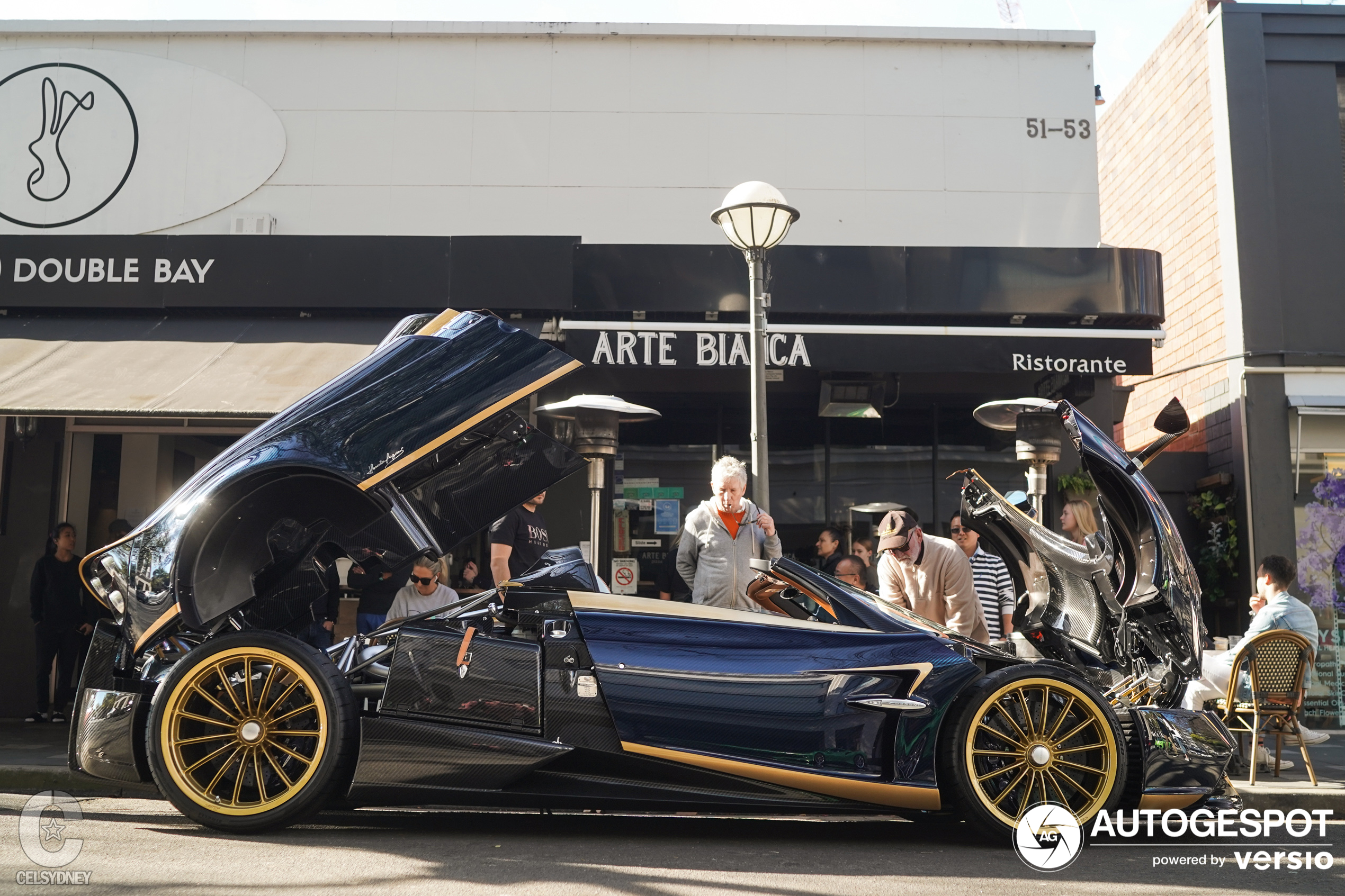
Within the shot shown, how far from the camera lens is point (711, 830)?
4.86 meters

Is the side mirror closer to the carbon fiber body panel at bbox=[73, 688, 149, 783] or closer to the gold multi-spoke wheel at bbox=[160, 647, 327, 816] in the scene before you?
the gold multi-spoke wheel at bbox=[160, 647, 327, 816]

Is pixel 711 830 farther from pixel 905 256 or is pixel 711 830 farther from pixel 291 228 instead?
pixel 291 228

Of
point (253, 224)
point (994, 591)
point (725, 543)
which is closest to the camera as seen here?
point (725, 543)

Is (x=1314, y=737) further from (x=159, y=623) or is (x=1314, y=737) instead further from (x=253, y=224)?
(x=253, y=224)

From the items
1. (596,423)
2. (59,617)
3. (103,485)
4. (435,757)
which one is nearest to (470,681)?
(435,757)

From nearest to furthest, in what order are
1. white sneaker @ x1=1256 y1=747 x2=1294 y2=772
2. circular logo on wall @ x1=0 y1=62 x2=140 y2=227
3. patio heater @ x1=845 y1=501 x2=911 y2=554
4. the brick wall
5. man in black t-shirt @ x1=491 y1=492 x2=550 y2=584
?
white sneaker @ x1=1256 y1=747 x2=1294 y2=772
man in black t-shirt @ x1=491 y1=492 x2=550 y2=584
patio heater @ x1=845 y1=501 x2=911 y2=554
circular logo on wall @ x1=0 y1=62 x2=140 y2=227
the brick wall

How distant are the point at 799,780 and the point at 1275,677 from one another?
12.8ft

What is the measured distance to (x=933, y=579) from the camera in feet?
20.7

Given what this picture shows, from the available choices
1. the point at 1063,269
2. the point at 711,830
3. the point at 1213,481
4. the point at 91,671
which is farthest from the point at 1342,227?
the point at 91,671

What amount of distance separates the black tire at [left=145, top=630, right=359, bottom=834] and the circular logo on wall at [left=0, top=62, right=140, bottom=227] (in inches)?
329

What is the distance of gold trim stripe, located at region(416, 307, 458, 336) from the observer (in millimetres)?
5031

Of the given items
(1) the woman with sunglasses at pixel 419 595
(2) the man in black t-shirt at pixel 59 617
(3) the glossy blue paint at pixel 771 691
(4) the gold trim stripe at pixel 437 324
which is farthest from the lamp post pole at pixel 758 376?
(2) the man in black t-shirt at pixel 59 617

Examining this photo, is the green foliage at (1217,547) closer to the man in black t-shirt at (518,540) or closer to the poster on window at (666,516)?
the poster on window at (666,516)

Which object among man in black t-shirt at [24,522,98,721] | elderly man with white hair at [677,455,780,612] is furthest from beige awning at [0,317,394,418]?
elderly man with white hair at [677,455,780,612]
